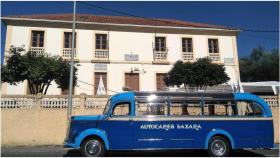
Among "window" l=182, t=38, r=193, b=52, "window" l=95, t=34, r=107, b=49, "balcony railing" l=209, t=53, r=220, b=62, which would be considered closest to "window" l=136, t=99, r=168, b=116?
"window" l=95, t=34, r=107, b=49

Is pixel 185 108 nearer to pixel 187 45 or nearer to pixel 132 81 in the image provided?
pixel 132 81

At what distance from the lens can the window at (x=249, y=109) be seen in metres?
10.5

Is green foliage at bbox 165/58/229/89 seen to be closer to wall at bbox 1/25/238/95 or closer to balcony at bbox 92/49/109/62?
wall at bbox 1/25/238/95

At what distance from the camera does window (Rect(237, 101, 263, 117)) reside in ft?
34.3

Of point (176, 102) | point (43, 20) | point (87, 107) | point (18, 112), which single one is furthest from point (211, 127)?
point (43, 20)

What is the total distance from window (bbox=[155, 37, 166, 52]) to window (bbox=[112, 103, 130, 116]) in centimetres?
1326

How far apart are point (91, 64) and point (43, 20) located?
477cm

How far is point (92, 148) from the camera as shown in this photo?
9.87m

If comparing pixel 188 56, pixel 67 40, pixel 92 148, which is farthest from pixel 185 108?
pixel 67 40

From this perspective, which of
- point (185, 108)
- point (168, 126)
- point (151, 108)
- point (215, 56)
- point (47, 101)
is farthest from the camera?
point (215, 56)

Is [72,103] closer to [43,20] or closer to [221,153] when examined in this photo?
[221,153]

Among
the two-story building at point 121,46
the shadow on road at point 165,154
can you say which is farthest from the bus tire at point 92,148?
the two-story building at point 121,46

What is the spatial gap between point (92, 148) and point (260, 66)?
33.5 metres

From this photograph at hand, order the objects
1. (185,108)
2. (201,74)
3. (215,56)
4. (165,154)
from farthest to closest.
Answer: (215,56) → (201,74) → (165,154) → (185,108)
